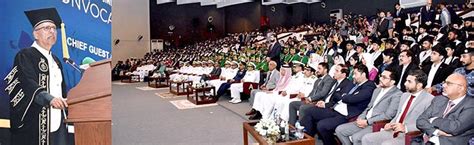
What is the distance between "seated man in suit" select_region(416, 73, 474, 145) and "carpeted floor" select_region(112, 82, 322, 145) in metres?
A: 2.01

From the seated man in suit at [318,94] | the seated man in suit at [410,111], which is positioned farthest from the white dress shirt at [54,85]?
the seated man in suit at [318,94]

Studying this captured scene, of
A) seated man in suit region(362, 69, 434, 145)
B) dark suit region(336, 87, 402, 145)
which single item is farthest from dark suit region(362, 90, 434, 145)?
dark suit region(336, 87, 402, 145)

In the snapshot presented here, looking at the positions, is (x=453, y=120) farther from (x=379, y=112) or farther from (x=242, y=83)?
(x=242, y=83)

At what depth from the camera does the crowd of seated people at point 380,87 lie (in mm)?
3090

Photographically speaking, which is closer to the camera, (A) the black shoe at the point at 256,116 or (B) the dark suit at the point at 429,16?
(A) the black shoe at the point at 256,116

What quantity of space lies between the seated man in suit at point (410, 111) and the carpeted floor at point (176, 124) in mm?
1448

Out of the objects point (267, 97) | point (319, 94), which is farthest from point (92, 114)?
point (267, 97)

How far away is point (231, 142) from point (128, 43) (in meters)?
16.2

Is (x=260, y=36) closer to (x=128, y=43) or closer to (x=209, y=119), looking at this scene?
(x=128, y=43)

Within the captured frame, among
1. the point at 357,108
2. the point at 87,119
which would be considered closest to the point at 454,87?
the point at 357,108

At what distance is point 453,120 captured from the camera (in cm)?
291

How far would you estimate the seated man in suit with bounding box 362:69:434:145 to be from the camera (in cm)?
346

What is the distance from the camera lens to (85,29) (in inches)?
97.1

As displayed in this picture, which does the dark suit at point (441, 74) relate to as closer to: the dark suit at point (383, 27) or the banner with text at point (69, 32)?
the banner with text at point (69, 32)
